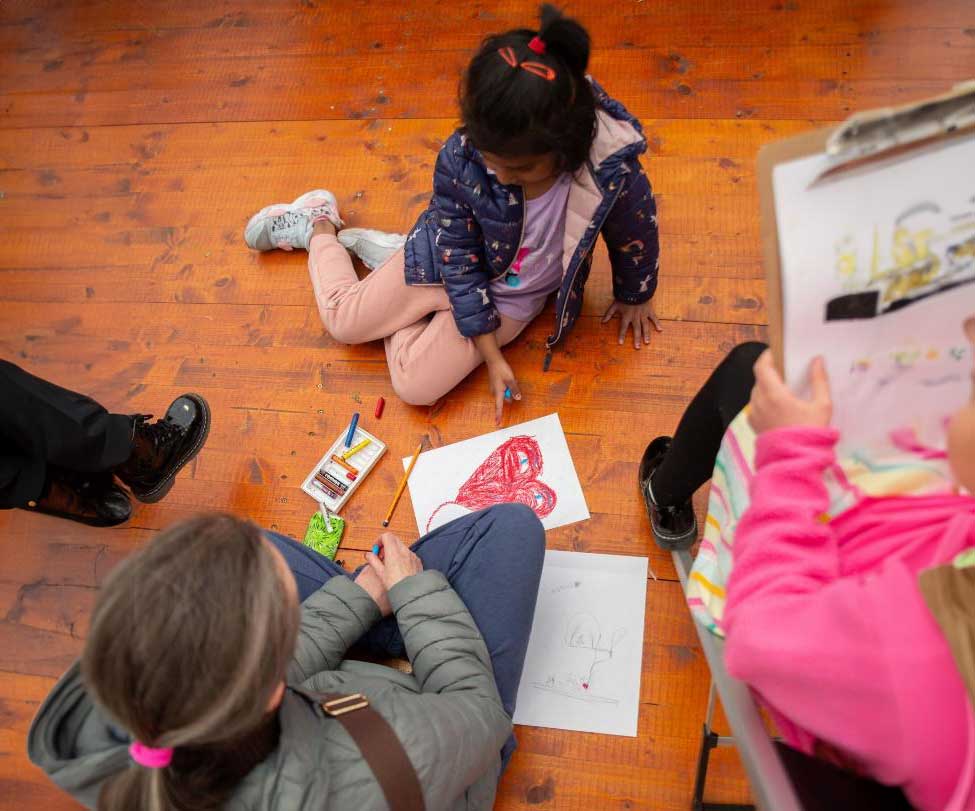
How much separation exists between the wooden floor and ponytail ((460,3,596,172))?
543 mm

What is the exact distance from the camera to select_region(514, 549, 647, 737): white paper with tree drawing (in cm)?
117

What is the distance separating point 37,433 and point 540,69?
3.08ft

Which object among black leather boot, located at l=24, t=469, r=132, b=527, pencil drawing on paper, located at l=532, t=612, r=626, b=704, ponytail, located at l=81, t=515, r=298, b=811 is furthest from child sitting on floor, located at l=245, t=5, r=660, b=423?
ponytail, located at l=81, t=515, r=298, b=811

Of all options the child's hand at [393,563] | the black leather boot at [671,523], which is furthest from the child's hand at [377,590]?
the black leather boot at [671,523]

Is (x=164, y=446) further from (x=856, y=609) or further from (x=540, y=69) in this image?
(x=856, y=609)

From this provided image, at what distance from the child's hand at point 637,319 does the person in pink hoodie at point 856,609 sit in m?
0.73

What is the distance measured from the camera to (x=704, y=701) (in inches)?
45.9

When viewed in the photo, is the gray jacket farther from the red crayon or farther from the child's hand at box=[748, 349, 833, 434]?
the child's hand at box=[748, 349, 833, 434]

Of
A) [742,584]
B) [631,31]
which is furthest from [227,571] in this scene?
[631,31]

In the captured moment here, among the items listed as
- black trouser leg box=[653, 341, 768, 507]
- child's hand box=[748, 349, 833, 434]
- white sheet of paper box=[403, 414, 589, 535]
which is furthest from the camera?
white sheet of paper box=[403, 414, 589, 535]

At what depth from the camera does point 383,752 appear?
774 millimetres

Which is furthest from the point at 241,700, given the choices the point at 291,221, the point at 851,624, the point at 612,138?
the point at 291,221

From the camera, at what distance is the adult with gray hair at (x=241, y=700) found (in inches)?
23.5

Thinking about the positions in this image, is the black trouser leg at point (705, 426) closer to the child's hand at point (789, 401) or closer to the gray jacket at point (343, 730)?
the child's hand at point (789, 401)
